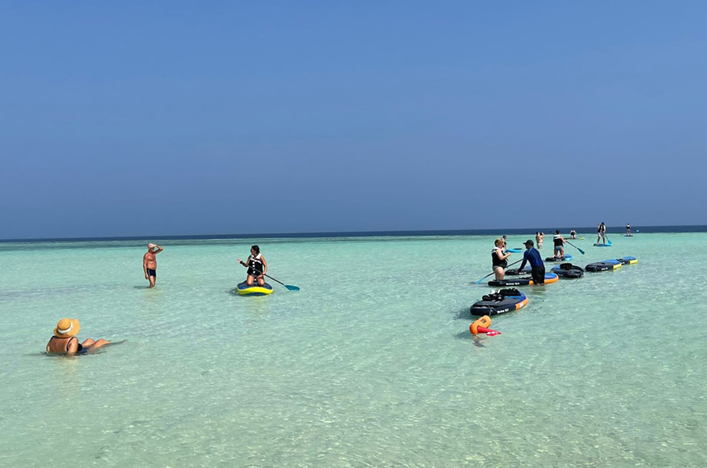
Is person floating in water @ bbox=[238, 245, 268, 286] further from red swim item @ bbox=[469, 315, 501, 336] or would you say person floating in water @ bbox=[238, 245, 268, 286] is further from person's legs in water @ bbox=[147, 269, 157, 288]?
red swim item @ bbox=[469, 315, 501, 336]

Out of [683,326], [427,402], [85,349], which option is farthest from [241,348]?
[683,326]

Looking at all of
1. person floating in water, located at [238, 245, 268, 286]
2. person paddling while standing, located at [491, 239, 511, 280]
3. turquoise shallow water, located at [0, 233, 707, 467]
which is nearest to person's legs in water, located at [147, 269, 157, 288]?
person floating in water, located at [238, 245, 268, 286]

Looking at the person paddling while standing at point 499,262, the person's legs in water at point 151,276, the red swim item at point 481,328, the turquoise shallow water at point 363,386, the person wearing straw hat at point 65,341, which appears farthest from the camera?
the person's legs in water at point 151,276

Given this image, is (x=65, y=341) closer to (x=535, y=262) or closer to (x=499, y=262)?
(x=499, y=262)

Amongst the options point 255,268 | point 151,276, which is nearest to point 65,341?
point 255,268

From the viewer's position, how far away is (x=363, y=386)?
8445 millimetres

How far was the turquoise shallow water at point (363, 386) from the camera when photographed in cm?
610

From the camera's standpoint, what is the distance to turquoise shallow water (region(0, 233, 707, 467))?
20.0 ft

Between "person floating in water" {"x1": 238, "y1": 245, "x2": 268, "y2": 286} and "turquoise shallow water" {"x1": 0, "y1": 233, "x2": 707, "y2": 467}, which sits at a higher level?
"person floating in water" {"x1": 238, "y1": 245, "x2": 268, "y2": 286}

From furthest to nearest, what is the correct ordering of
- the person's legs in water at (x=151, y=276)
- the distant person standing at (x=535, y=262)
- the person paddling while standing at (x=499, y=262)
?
the person's legs in water at (x=151, y=276), the person paddling while standing at (x=499, y=262), the distant person standing at (x=535, y=262)

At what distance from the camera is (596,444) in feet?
19.9

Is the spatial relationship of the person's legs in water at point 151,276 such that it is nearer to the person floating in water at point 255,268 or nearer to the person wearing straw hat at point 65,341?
the person floating in water at point 255,268

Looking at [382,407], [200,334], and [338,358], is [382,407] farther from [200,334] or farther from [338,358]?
[200,334]

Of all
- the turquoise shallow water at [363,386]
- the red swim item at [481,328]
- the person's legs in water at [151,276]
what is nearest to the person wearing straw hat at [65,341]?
the turquoise shallow water at [363,386]
